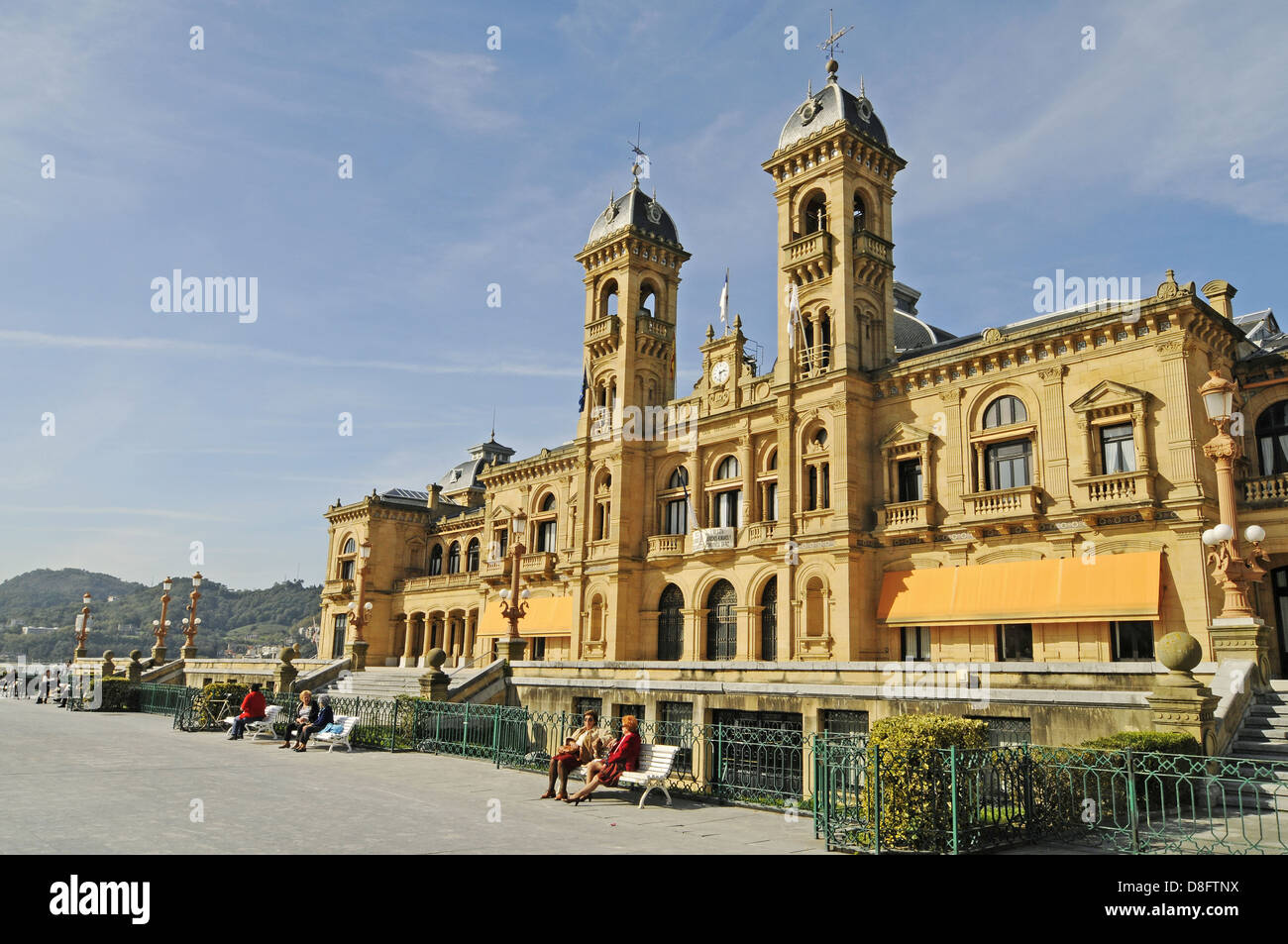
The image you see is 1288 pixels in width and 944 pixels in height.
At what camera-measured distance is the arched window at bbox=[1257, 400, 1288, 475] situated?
86.7 ft

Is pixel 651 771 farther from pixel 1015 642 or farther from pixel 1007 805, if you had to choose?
pixel 1015 642

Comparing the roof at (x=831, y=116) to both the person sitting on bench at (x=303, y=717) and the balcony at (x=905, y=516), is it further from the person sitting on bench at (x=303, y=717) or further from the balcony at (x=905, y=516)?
the person sitting on bench at (x=303, y=717)

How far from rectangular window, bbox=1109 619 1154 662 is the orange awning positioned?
3.12 ft

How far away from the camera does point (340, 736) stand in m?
22.9

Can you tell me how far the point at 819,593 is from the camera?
105ft

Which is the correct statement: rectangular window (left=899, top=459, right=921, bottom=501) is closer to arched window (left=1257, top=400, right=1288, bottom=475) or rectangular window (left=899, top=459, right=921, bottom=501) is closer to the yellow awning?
arched window (left=1257, top=400, right=1288, bottom=475)

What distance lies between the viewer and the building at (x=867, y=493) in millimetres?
24516

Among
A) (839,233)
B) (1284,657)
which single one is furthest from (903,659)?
(839,233)

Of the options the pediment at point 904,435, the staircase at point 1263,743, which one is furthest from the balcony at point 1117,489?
the staircase at point 1263,743

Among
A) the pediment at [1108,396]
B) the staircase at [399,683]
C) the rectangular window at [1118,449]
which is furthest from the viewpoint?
the staircase at [399,683]

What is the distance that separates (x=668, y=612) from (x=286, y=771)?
72.2ft

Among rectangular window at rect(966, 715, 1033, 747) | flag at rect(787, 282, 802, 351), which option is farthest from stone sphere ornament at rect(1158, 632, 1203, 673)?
flag at rect(787, 282, 802, 351)

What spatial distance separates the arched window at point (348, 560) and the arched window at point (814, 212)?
124 ft
